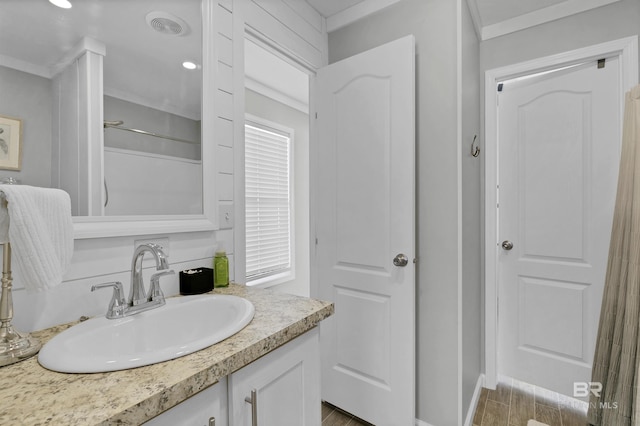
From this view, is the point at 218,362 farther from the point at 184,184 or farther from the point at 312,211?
the point at 312,211

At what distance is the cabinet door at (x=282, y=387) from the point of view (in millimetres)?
767

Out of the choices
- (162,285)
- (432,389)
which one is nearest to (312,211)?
(162,285)

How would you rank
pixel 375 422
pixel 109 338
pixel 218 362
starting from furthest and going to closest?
pixel 375 422
pixel 109 338
pixel 218 362

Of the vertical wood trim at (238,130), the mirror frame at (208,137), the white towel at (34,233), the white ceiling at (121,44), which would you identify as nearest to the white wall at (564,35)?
the vertical wood trim at (238,130)

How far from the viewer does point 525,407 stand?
194cm

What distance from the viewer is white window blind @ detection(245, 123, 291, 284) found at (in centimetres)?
318

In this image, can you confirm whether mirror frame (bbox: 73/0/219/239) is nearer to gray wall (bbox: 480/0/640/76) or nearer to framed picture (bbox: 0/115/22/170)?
framed picture (bbox: 0/115/22/170)

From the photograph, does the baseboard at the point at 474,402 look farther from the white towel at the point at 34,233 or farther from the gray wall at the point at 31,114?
the gray wall at the point at 31,114

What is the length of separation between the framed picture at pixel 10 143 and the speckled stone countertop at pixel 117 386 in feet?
1.50

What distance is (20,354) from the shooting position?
2.31ft

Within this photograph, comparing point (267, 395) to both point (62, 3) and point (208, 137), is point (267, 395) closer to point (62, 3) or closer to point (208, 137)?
point (208, 137)

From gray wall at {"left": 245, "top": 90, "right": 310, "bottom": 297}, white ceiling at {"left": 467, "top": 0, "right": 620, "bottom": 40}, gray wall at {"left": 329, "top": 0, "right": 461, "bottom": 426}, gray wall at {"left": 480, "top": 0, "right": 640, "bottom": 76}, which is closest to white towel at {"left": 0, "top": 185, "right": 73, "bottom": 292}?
gray wall at {"left": 329, "top": 0, "right": 461, "bottom": 426}

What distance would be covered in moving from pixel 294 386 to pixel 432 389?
105cm

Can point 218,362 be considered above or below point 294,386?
above
